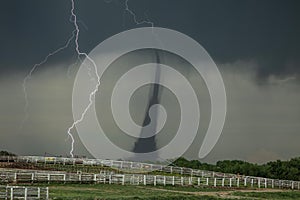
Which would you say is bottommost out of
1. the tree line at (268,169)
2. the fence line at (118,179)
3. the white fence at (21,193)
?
the white fence at (21,193)

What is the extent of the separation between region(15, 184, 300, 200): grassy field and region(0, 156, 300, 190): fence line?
187 cm

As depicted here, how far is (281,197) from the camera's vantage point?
2163 inches

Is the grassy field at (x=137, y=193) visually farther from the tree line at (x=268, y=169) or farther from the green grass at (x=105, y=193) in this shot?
the tree line at (x=268, y=169)

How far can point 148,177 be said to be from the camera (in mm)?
57938

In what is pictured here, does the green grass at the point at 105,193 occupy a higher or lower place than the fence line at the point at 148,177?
lower

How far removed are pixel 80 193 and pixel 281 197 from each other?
20.8 metres

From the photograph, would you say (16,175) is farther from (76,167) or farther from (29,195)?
(76,167)

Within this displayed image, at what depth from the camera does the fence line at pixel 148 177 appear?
54.0m

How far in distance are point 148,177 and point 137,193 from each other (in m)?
10.9

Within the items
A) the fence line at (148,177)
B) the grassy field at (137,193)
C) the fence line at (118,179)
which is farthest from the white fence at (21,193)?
the fence line at (148,177)

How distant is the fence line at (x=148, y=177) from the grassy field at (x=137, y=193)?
6.15 feet

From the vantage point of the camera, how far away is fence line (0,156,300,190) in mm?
54000

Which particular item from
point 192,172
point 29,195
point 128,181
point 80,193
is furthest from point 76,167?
point 29,195

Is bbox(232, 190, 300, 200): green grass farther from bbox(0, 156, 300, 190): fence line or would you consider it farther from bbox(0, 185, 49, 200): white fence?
bbox(0, 185, 49, 200): white fence
